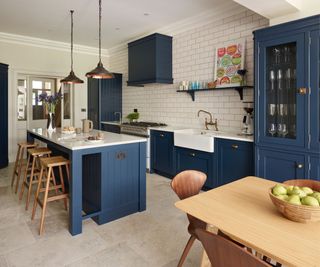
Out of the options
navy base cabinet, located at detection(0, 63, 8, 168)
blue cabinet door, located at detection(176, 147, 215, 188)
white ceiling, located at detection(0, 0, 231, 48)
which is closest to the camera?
blue cabinet door, located at detection(176, 147, 215, 188)

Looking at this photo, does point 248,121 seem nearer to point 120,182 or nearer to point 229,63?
point 229,63

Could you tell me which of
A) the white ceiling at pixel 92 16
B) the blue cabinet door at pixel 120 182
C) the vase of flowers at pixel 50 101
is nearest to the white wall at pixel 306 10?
the white ceiling at pixel 92 16

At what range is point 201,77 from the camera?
4.86 m

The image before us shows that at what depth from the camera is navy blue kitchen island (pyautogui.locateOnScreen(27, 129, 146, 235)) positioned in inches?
109

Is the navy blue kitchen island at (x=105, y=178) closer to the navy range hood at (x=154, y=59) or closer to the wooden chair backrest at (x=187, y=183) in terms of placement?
the wooden chair backrest at (x=187, y=183)

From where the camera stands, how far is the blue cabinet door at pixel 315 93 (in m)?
2.76

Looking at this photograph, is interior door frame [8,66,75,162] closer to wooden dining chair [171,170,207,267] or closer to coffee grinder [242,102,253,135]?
coffee grinder [242,102,253,135]

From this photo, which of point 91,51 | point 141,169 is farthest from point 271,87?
point 91,51

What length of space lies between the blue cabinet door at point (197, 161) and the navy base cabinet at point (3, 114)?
3.83m

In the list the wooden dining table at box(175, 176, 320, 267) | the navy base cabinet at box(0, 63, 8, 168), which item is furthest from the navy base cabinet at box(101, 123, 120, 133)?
the wooden dining table at box(175, 176, 320, 267)

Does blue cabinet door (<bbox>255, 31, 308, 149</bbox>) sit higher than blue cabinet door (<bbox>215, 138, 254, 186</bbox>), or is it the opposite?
blue cabinet door (<bbox>255, 31, 308, 149</bbox>)

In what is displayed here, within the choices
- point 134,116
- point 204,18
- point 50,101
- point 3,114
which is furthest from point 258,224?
point 3,114

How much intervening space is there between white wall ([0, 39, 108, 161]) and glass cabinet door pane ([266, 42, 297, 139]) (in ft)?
17.5

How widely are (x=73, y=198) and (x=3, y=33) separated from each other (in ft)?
16.6
